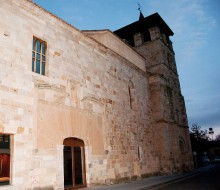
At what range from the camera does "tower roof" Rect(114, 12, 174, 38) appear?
792 inches

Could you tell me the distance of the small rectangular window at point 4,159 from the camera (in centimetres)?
596

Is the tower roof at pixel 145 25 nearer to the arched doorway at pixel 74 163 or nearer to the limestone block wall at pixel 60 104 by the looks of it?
the limestone block wall at pixel 60 104

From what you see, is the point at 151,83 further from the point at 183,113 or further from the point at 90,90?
the point at 90,90

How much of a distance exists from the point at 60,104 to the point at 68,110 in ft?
1.44

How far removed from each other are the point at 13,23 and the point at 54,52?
1.78m

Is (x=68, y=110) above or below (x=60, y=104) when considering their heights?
below

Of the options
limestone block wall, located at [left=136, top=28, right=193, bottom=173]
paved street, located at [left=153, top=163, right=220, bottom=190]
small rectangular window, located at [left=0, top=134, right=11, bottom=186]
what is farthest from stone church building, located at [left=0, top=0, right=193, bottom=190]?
paved street, located at [left=153, top=163, right=220, bottom=190]

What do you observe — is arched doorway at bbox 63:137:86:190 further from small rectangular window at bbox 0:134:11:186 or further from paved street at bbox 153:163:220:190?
paved street at bbox 153:163:220:190

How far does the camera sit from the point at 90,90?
9641 mm

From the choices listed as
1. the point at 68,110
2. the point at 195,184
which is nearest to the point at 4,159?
the point at 68,110

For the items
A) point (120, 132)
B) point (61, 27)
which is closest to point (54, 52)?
point (61, 27)

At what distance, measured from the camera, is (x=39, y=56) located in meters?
7.91

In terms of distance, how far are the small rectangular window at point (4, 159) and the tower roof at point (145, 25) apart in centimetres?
1754

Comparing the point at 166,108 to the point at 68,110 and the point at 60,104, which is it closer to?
the point at 68,110
